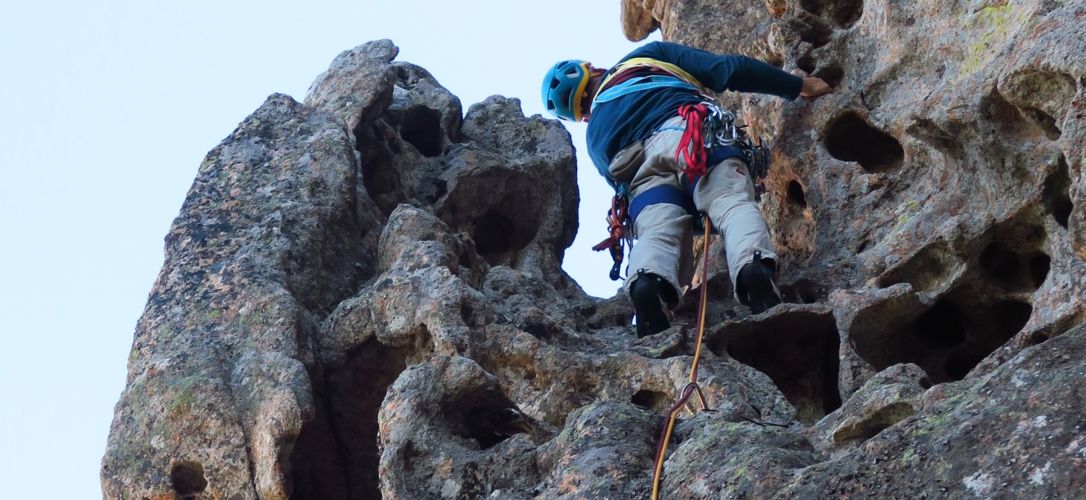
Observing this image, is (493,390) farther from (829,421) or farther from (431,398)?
(829,421)

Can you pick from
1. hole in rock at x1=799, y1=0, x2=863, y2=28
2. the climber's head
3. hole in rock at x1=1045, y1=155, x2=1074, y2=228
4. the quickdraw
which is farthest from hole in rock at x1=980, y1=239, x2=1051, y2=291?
the climber's head

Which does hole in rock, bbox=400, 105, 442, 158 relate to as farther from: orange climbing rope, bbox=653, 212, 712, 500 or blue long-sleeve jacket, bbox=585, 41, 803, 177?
orange climbing rope, bbox=653, 212, 712, 500

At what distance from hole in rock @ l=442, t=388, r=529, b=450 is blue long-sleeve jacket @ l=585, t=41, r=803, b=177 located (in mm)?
2880

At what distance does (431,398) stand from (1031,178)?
2.97m

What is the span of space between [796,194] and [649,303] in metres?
1.99

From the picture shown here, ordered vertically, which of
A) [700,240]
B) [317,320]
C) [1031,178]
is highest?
[700,240]

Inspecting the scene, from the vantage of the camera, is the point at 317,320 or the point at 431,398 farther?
the point at 317,320

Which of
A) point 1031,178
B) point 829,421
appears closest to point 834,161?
point 1031,178

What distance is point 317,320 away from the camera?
9.15 metres

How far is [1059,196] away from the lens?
773 cm

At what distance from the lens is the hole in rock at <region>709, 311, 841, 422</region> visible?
8.62 meters

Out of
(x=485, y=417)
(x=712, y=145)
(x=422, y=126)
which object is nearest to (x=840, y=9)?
(x=712, y=145)

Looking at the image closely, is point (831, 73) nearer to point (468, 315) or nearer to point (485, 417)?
point (468, 315)

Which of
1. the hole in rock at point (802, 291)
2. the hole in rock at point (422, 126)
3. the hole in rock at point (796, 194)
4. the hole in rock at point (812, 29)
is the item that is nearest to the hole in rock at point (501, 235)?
the hole in rock at point (422, 126)
